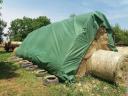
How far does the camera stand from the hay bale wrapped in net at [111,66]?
1109 cm

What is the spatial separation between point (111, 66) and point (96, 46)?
261 centimetres

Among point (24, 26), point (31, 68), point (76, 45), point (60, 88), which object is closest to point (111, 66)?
point (76, 45)

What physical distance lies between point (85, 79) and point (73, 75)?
59 cm

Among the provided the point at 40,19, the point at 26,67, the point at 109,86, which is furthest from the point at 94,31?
the point at 40,19

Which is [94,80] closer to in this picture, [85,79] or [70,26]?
[85,79]

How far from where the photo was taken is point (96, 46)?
1366 centimetres

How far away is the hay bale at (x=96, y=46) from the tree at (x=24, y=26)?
5577 cm

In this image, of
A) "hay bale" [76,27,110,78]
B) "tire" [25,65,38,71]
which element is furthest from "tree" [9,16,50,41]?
"hay bale" [76,27,110,78]

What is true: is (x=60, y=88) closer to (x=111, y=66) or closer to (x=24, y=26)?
(x=111, y=66)

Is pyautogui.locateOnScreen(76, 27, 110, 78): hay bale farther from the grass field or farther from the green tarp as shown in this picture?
the grass field

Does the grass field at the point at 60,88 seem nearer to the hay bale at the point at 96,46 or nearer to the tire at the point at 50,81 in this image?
the tire at the point at 50,81

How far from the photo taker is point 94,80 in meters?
12.1

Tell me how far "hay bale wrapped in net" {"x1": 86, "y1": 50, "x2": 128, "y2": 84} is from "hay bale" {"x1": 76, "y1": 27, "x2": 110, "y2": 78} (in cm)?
63

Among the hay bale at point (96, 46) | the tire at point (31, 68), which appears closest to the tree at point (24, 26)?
the tire at point (31, 68)
